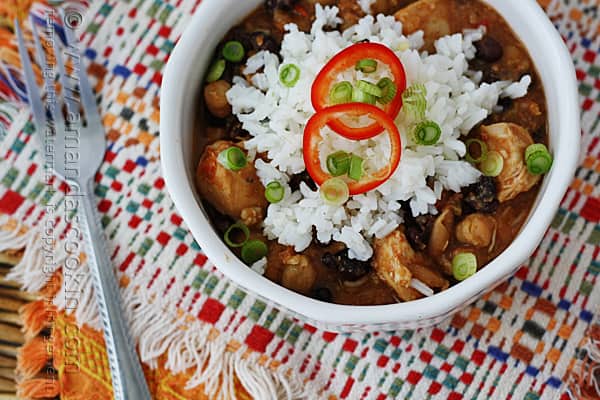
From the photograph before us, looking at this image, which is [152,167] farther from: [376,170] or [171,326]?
[376,170]

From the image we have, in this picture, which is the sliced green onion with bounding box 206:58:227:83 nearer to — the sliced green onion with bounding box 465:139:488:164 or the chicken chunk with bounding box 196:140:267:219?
the chicken chunk with bounding box 196:140:267:219

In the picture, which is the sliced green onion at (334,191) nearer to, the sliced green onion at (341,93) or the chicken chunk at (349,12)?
the sliced green onion at (341,93)

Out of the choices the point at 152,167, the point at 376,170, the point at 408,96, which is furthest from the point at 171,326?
the point at 408,96

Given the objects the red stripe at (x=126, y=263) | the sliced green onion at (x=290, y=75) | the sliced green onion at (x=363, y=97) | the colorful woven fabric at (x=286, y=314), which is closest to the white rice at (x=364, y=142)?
the sliced green onion at (x=290, y=75)

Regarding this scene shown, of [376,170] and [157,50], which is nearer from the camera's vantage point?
[376,170]

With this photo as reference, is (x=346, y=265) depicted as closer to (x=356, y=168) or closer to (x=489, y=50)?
(x=356, y=168)

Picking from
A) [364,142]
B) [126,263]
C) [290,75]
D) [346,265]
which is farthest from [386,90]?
[126,263]
